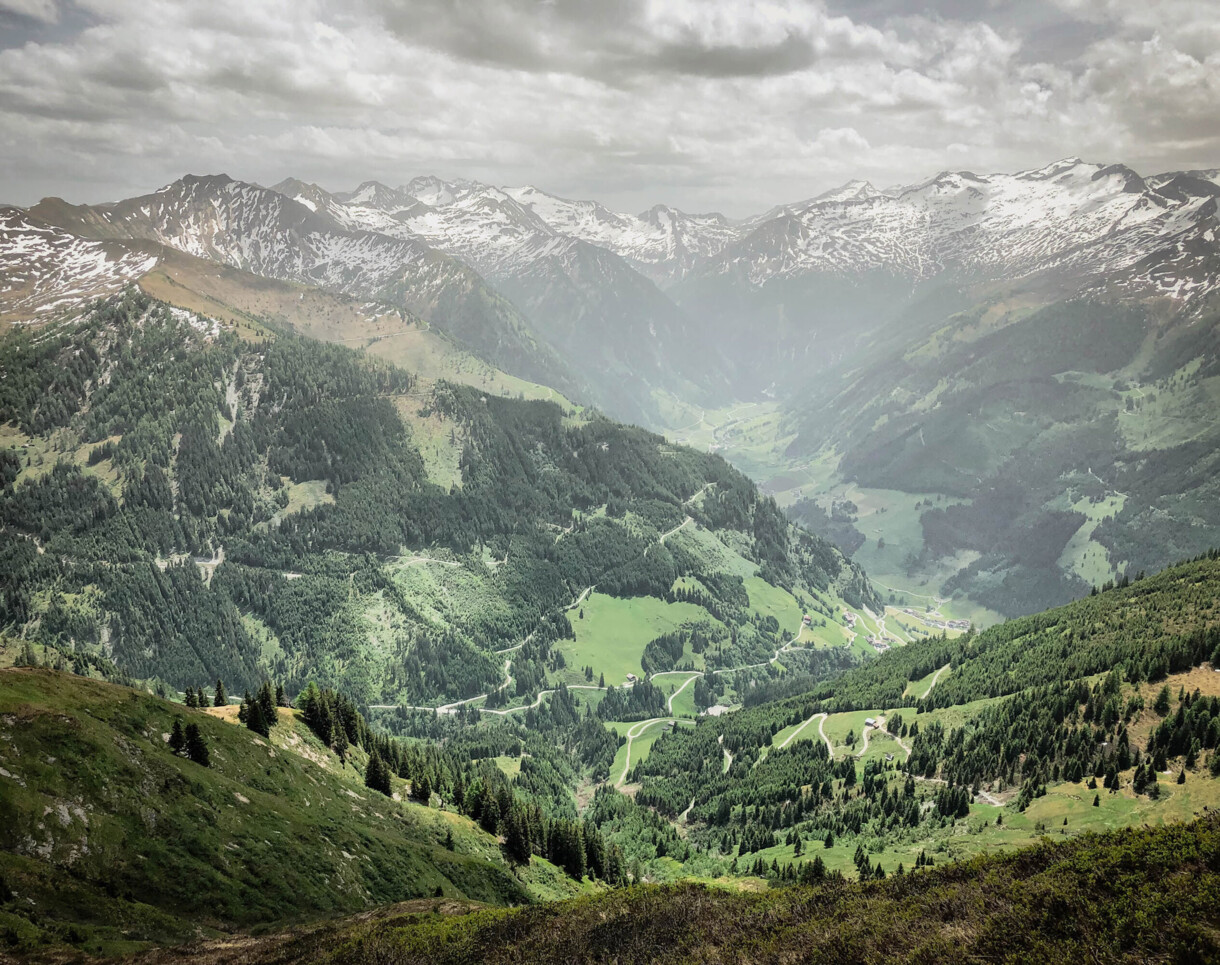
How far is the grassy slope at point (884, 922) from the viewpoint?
42562mm

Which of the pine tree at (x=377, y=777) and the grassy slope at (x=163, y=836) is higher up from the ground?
the grassy slope at (x=163, y=836)

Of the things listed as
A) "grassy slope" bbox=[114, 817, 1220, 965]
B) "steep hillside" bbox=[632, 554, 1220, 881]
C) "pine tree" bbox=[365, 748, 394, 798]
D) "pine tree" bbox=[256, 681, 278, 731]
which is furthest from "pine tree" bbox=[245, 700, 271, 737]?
"steep hillside" bbox=[632, 554, 1220, 881]

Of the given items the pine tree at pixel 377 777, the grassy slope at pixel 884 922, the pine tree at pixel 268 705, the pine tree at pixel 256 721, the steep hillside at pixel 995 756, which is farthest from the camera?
the pine tree at pixel 377 777

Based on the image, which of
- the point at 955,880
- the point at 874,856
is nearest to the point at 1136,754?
the point at 874,856

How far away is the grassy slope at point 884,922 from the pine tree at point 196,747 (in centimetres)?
2734

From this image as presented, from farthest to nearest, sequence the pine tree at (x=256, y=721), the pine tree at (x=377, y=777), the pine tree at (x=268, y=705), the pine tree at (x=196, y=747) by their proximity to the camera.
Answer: the pine tree at (x=377, y=777) < the pine tree at (x=268, y=705) < the pine tree at (x=256, y=721) < the pine tree at (x=196, y=747)

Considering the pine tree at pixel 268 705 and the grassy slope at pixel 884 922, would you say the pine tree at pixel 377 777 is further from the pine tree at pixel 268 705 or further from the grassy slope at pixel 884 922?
the grassy slope at pixel 884 922

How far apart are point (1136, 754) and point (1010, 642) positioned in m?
91.7

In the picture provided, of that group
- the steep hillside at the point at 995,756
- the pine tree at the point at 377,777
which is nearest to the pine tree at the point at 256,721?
the pine tree at the point at 377,777

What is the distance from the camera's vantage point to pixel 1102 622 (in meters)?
Answer: 176

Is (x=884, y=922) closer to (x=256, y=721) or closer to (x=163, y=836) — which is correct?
(x=163, y=836)

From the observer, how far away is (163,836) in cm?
7075

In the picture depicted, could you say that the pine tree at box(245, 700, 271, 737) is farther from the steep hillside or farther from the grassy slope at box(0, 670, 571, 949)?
the steep hillside

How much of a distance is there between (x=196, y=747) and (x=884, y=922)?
73.2m
